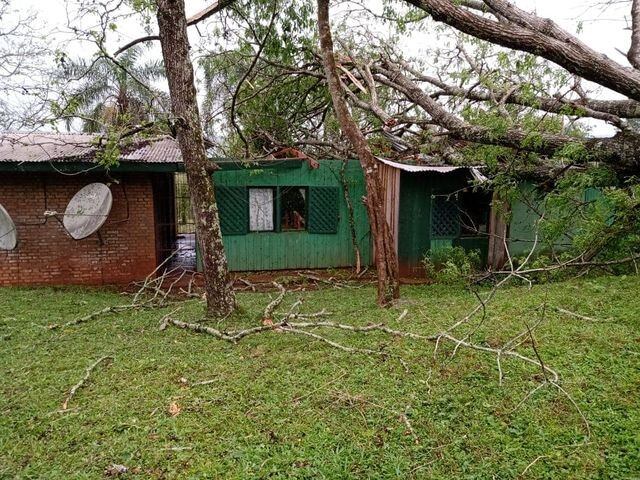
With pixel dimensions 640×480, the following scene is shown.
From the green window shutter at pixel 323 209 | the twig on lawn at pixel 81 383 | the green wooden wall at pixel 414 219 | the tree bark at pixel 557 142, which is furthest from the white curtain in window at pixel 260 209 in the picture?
the twig on lawn at pixel 81 383

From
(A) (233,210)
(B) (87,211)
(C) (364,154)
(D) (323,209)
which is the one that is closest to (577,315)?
(C) (364,154)

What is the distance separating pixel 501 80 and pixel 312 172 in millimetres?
4414

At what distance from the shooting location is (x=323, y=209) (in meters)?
10.2

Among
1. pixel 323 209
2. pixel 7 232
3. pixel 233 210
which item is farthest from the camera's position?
pixel 323 209

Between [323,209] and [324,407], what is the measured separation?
Answer: 7.15 meters

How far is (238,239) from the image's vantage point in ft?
32.4

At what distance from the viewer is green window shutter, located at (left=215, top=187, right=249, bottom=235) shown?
9.66 metres

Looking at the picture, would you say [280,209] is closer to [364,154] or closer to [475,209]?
[364,154]

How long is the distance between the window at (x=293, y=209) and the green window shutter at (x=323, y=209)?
220mm

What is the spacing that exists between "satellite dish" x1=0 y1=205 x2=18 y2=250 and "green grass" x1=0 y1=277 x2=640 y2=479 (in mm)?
3280

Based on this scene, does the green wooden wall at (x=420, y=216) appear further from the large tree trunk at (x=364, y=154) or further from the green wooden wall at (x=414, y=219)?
the large tree trunk at (x=364, y=154)

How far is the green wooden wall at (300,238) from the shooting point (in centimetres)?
986

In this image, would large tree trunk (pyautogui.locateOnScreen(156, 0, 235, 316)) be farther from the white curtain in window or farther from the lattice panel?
the lattice panel

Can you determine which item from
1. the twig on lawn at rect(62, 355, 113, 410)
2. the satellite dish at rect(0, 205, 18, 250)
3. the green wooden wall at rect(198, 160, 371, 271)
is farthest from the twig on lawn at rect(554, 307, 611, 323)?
the satellite dish at rect(0, 205, 18, 250)
